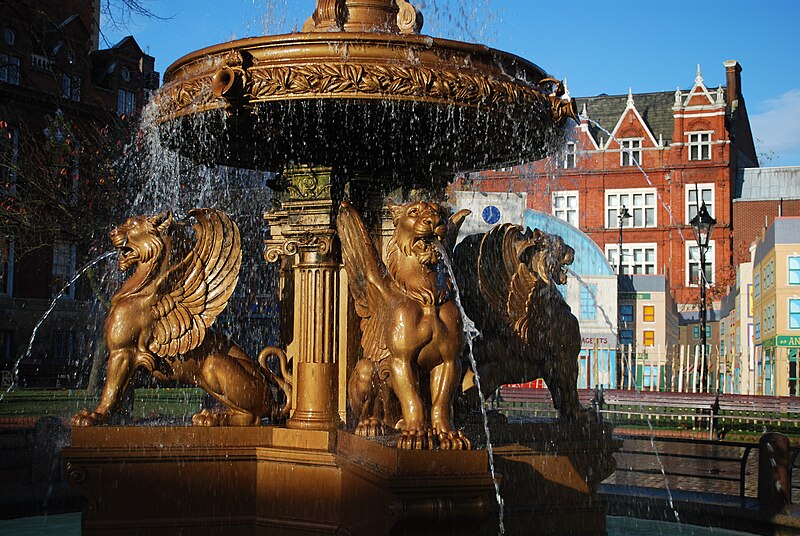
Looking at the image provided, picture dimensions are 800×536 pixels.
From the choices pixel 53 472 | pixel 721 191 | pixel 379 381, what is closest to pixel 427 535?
pixel 379 381

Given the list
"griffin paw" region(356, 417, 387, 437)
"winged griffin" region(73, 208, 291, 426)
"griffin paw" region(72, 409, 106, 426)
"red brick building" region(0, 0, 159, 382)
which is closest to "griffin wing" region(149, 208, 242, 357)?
"winged griffin" region(73, 208, 291, 426)

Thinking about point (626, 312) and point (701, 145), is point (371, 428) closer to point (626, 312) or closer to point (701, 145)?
point (626, 312)

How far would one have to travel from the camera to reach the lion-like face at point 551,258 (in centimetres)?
657

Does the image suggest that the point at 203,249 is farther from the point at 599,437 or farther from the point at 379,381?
the point at 599,437

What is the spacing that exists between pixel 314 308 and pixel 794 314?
24747 millimetres

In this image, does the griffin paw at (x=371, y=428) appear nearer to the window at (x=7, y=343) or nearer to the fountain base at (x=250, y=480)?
the fountain base at (x=250, y=480)

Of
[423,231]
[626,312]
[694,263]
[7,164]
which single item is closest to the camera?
[423,231]

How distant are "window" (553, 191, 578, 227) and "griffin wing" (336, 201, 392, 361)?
5230 cm

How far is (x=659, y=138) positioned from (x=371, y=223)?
173 ft

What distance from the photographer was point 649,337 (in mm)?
42281

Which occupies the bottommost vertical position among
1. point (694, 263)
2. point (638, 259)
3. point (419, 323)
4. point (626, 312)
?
point (419, 323)

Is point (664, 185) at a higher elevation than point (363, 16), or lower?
higher

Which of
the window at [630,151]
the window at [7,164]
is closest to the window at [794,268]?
the window at [7,164]

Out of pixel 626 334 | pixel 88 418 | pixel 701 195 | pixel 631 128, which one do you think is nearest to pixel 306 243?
pixel 88 418
